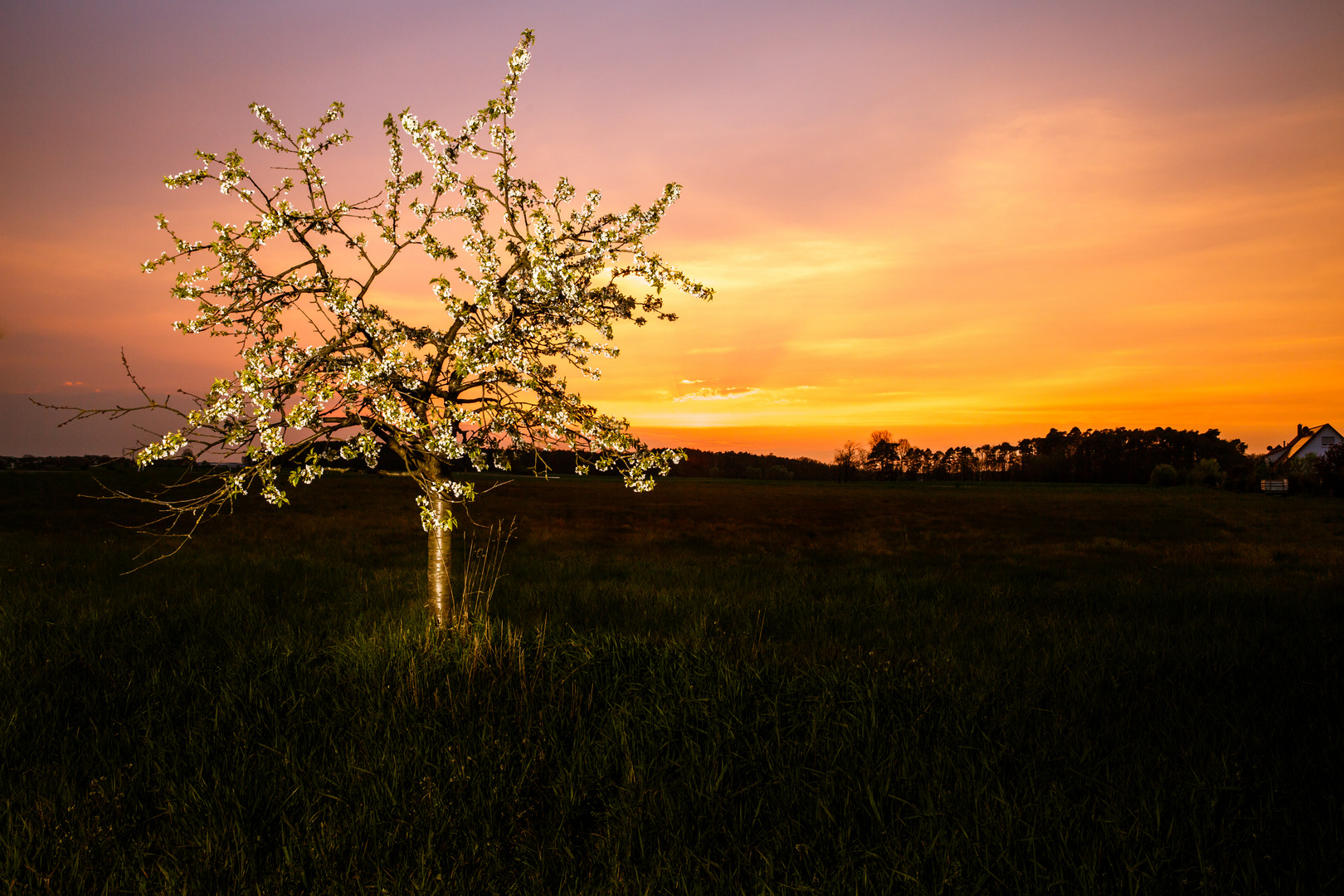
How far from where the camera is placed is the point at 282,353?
633 centimetres

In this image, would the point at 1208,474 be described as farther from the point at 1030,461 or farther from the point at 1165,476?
the point at 1030,461

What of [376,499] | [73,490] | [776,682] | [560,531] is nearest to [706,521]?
[560,531]

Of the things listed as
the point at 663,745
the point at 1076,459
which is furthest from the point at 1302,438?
the point at 663,745

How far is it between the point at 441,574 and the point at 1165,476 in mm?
142520

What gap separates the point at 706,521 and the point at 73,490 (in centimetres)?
4198

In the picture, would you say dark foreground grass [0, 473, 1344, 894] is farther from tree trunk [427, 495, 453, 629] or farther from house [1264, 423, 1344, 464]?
house [1264, 423, 1344, 464]

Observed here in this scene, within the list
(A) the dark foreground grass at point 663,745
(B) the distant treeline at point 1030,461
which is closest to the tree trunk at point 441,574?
(A) the dark foreground grass at point 663,745

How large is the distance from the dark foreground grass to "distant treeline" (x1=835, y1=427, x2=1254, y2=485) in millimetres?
142196

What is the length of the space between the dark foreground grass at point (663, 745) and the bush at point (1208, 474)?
12091 cm

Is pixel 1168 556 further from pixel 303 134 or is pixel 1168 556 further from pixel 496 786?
pixel 303 134

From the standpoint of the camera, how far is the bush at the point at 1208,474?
103625 millimetres

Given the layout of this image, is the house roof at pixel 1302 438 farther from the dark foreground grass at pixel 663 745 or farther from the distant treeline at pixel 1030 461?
the dark foreground grass at pixel 663 745

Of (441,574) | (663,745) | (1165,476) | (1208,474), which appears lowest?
(1165,476)

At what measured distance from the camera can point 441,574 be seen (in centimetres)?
744
